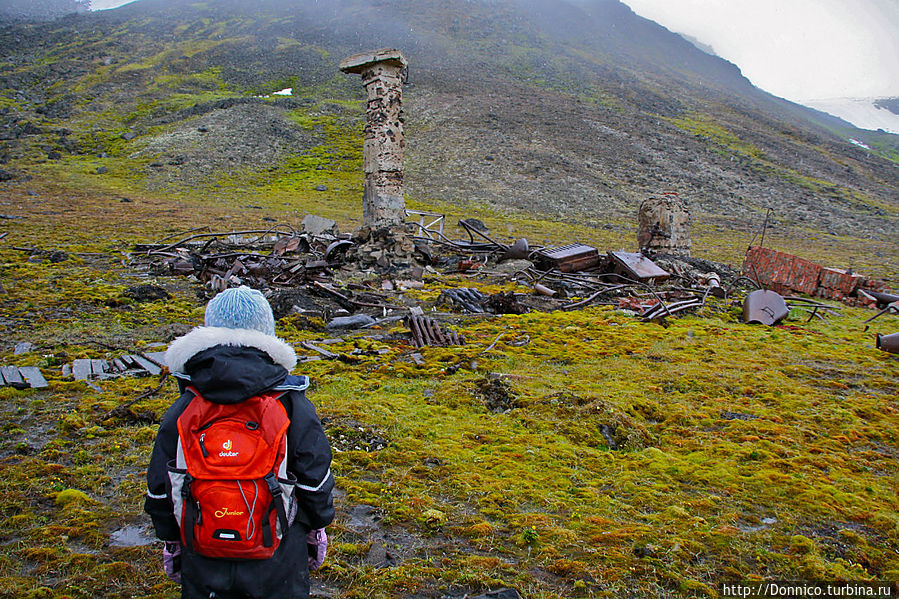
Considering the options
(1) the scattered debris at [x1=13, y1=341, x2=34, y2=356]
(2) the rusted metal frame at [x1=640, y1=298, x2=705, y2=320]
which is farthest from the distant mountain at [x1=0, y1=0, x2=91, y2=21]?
(2) the rusted metal frame at [x1=640, y1=298, x2=705, y2=320]

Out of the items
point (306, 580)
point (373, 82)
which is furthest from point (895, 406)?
point (373, 82)

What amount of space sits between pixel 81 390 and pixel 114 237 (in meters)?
10.3

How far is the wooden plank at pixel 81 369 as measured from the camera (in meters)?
5.39

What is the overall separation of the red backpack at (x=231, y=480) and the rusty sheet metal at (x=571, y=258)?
10.1 m

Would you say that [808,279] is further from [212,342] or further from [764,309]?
[212,342]

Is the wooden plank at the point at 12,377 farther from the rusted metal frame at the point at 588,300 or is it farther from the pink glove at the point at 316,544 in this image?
the rusted metal frame at the point at 588,300

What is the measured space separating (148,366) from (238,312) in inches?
174

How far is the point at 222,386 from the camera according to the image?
1.84m

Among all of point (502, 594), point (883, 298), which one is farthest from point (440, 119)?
point (502, 594)

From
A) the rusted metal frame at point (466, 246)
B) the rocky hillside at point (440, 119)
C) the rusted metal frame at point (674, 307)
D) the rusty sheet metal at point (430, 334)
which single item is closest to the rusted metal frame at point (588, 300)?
the rusted metal frame at point (674, 307)

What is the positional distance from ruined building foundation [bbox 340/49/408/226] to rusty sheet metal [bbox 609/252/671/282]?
196 inches

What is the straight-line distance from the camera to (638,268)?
11.1 meters

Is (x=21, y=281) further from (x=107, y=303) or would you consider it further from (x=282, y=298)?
(x=282, y=298)

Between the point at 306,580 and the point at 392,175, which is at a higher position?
the point at 392,175
